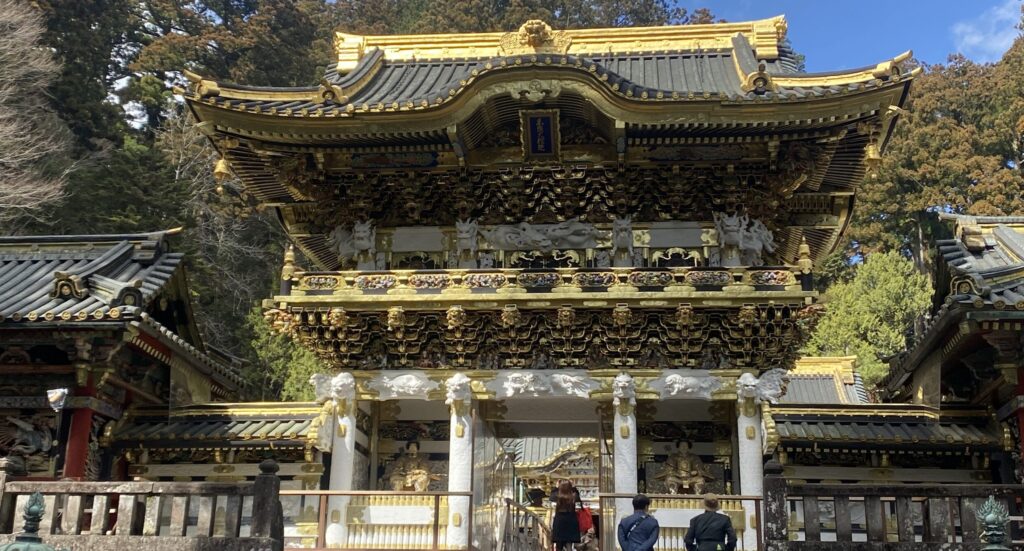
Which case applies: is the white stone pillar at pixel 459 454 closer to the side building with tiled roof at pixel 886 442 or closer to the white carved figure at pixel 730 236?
the side building with tiled roof at pixel 886 442

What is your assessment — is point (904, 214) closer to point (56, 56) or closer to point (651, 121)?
point (651, 121)

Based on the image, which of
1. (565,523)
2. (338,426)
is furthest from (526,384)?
(338,426)

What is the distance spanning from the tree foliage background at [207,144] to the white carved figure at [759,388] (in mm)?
16296

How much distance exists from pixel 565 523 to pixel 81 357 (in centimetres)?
→ 837

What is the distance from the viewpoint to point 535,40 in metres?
16.1

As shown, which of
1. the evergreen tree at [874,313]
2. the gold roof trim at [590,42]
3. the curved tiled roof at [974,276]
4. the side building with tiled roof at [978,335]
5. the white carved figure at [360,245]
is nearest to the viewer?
the curved tiled roof at [974,276]

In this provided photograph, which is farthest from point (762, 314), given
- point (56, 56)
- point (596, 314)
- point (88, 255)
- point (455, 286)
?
point (56, 56)

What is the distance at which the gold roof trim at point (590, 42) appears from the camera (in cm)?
1752

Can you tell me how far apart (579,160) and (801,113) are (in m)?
3.66

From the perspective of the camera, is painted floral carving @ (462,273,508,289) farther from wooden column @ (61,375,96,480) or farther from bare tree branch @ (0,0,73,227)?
bare tree branch @ (0,0,73,227)

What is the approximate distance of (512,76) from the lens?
1364 centimetres

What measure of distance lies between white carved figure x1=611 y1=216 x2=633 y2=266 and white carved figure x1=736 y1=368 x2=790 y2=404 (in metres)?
2.80

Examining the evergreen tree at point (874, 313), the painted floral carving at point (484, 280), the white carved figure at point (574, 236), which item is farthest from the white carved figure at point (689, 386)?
the evergreen tree at point (874, 313)

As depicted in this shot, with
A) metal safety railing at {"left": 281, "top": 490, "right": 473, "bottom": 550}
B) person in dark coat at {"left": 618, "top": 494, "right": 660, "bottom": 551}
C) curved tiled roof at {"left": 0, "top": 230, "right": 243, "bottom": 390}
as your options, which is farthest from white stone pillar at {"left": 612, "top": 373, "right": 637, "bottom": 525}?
curved tiled roof at {"left": 0, "top": 230, "right": 243, "bottom": 390}
